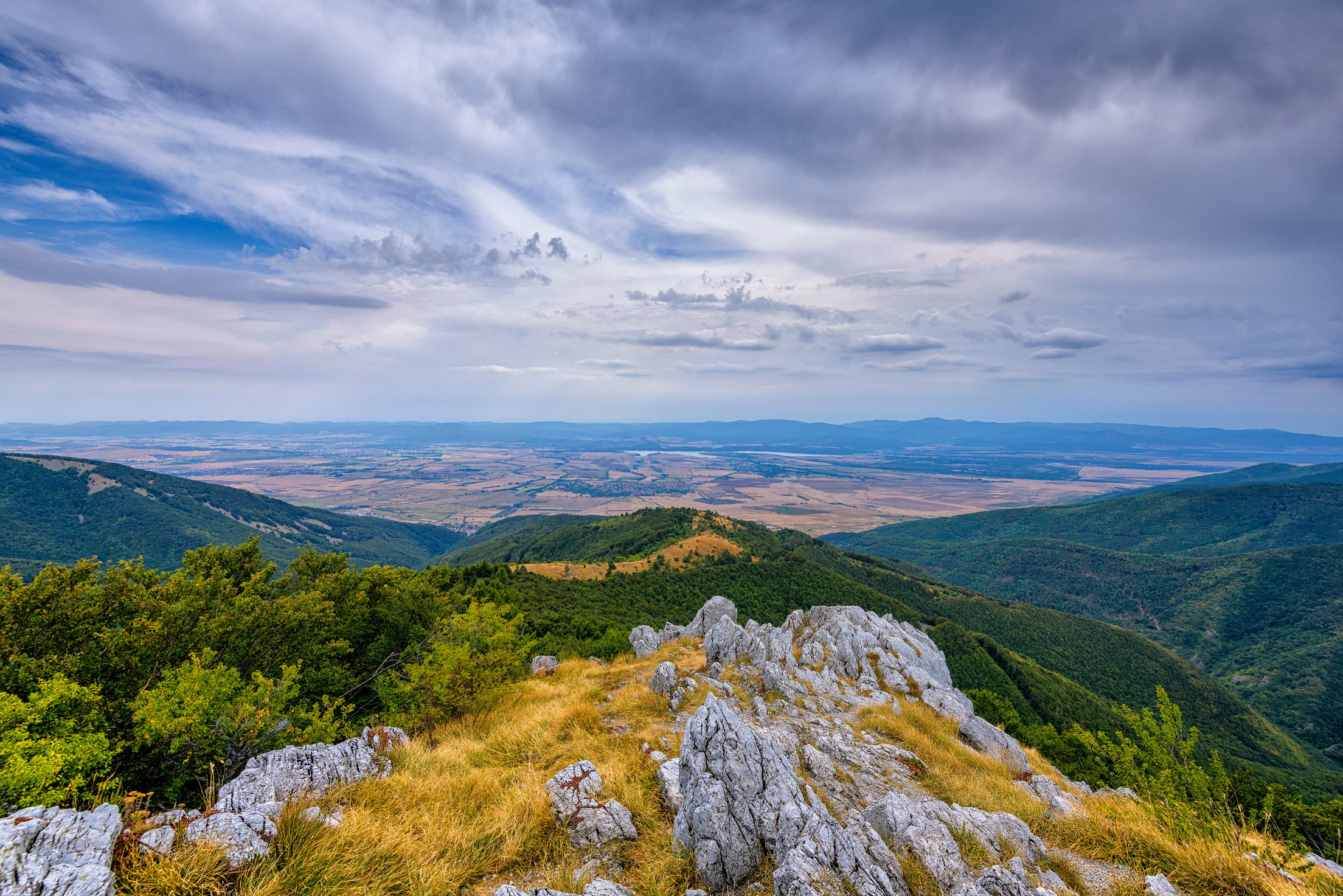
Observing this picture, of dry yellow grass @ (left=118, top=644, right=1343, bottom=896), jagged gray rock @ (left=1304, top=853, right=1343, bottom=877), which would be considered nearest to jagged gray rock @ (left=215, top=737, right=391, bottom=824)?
dry yellow grass @ (left=118, top=644, right=1343, bottom=896)

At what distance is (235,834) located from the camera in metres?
7.47

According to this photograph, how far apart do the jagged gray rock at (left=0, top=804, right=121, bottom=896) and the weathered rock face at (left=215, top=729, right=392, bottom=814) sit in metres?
2.13

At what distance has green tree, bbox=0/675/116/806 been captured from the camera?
7.37 m

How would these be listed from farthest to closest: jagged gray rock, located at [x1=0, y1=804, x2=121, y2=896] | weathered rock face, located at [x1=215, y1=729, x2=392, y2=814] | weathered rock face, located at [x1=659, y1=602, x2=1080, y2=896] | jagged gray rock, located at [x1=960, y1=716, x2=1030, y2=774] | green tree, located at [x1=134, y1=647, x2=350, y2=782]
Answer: jagged gray rock, located at [x1=960, y1=716, x2=1030, y2=774], green tree, located at [x1=134, y1=647, x2=350, y2=782], weathered rock face, located at [x1=215, y1=729, x2=392, y2=814], weathered rock face, located at [x1=659, y1=602, x2=1080, y2=896], jagged gray rock, located at [x1=0, y1=804, x2=121, y2=896]

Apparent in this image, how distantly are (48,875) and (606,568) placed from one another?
7393 centimetres

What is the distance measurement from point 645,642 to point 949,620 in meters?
70.5

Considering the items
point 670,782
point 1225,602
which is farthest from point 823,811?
point 1225,602

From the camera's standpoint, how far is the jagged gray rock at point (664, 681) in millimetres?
19672

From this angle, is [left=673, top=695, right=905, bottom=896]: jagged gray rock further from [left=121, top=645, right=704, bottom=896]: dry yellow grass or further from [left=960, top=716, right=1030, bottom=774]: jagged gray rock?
[left=960, top=716, right=1030, bottom=774]: jagged gray rock

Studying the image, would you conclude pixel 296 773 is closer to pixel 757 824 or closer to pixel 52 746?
pixel 52 746

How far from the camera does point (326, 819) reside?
28.9 feet

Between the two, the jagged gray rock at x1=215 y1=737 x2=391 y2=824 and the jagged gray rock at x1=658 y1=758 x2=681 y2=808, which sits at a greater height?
the jagged gray rock at x1=215 y1=737 x2=391 y2=824

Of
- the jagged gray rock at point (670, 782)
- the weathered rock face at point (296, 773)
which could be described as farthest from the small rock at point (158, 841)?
the jagged gray rock at point (670, 782)

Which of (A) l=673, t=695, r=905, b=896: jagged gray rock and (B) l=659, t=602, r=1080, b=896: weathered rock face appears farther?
(B) l=659, t=602, r=1080, b=896: weathered rock face
